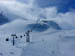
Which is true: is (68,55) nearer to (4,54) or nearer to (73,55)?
(73,55)

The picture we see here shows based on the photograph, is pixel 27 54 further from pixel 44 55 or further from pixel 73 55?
pixel 73 55

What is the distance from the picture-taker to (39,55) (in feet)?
42.3

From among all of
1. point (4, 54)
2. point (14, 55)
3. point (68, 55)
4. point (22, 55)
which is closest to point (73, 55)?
point (68, 55)

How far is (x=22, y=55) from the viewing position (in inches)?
499

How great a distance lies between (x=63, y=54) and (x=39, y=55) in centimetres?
266

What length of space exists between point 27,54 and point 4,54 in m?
2.46

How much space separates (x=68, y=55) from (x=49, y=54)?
2041 millimetres

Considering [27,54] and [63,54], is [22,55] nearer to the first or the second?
[27,54]

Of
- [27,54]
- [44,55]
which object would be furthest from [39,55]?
[27,54]

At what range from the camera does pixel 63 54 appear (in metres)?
13.1

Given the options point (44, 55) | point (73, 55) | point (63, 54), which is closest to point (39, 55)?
point (44, 55)

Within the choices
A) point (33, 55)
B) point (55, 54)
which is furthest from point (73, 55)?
point (33, 55)

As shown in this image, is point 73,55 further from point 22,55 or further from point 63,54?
point 22,55

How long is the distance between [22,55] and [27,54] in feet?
2.22
